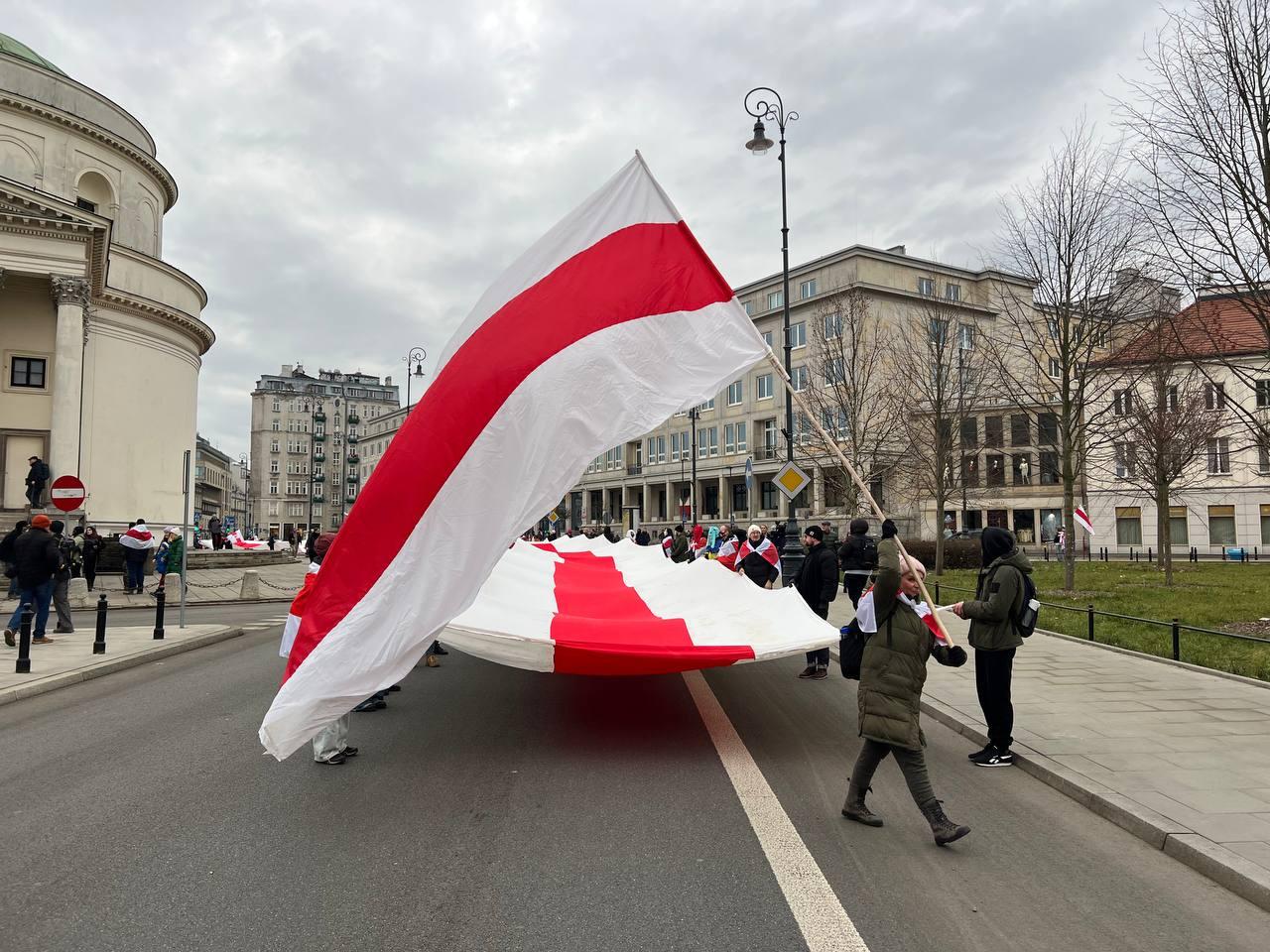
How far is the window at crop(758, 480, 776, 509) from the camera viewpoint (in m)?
65.0

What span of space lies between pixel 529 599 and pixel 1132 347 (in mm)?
12991

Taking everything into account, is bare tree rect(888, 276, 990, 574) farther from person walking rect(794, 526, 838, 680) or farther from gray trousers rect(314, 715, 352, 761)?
gray trousers rect(314, 715, 352, 761)

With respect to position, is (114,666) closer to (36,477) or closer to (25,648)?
(25,648)

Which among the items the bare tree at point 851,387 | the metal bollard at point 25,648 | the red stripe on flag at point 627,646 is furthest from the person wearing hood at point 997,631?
the bare tree at point 851,387

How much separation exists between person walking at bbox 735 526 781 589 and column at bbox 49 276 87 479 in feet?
98.8

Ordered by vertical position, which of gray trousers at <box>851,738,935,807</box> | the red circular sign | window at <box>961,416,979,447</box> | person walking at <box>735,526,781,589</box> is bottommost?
gray trousers at <box>851,738,935,807</box>

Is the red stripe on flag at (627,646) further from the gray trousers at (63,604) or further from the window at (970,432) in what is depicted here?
the window at (970,432)

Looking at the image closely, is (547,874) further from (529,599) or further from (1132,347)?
(1132,347)

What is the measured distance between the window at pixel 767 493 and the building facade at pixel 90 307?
4046 cm

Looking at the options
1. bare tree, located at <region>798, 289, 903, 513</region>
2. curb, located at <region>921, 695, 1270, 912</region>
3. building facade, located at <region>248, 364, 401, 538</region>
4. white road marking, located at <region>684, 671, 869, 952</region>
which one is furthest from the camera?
building facade, located at <region>248, 364, 401, 538</region>

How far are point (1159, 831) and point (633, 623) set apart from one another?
4.52 metres

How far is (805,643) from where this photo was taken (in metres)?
7.30

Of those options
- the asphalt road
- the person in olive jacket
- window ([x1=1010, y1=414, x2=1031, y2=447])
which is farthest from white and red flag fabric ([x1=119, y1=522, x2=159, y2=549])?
window ([x1=1010, y1=414, x2=1031, y2=447])

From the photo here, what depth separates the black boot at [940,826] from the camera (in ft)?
15.5
